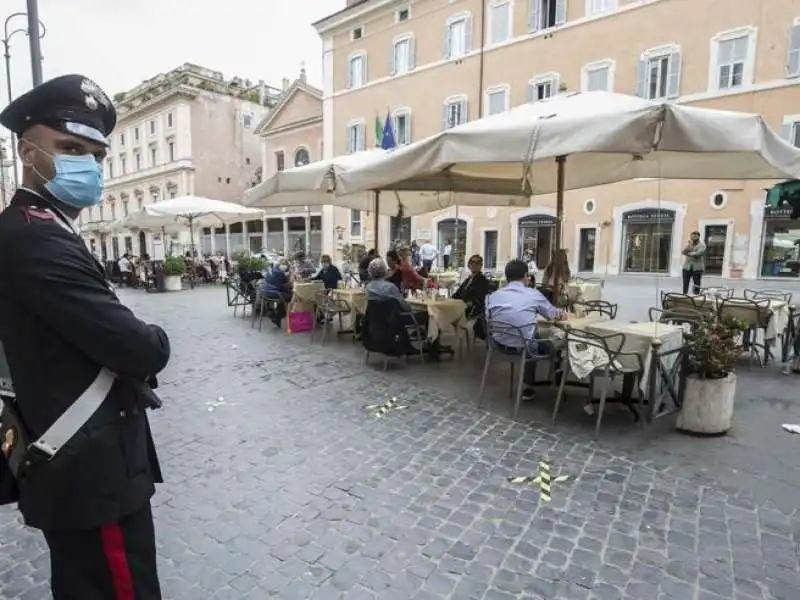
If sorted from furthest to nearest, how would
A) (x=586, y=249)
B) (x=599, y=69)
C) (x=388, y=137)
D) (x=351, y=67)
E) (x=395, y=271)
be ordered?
1. (x=351, y=67)
2. (x=586, y=249)
3. (x=599, y=69)
4. (x=388, y=137)
5. (x=395, y=271)

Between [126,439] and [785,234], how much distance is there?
2041cm

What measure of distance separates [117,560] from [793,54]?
20.8m

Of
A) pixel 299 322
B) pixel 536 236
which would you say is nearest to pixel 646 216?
pixel 536 236

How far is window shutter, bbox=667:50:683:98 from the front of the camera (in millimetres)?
17656

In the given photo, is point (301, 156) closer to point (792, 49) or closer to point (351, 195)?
point (792, 49)

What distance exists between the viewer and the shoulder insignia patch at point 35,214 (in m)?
1.29

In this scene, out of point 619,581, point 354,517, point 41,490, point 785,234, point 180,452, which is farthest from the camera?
point 785,234

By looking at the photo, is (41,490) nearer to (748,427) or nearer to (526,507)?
(526,507)

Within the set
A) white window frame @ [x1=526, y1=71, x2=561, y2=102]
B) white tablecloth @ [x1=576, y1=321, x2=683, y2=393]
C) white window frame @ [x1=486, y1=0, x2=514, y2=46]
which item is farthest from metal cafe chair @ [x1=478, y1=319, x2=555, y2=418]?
white window frame @ [x1=486, y1=0, x2=514, y2=46]

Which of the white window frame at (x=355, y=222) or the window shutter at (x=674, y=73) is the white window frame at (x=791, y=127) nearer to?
the window shutter at (x=674, y=73)

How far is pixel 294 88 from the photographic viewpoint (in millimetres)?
31391

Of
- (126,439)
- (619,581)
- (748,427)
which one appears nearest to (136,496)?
(126,439)

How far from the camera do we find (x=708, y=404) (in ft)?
12.8

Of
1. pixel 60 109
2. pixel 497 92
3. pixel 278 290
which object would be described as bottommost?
pixel 278 290
